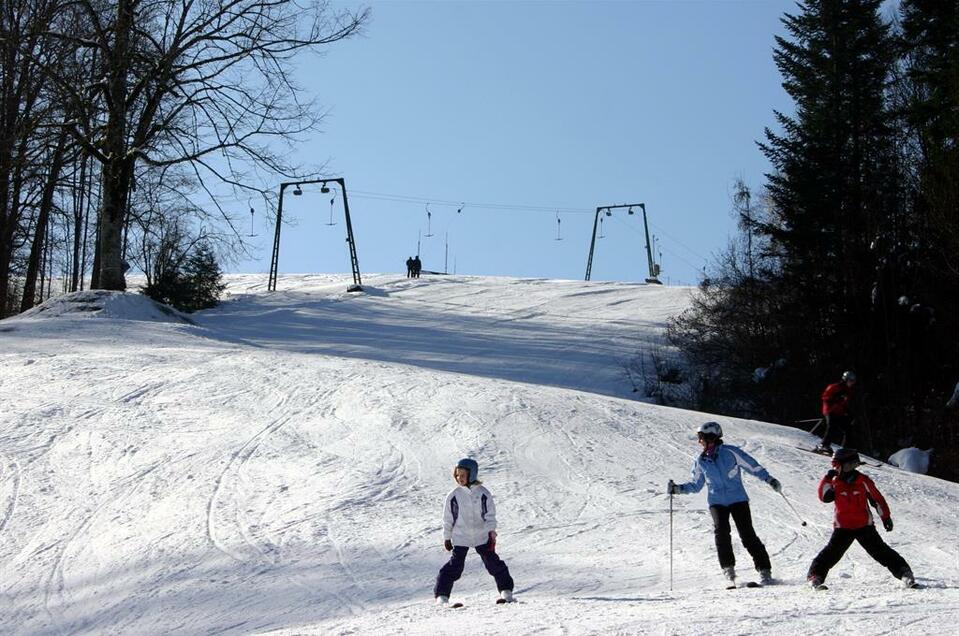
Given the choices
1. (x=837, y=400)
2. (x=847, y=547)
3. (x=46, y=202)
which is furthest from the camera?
(x=46, y=202)

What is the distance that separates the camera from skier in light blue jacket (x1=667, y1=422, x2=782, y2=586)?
35.0 ft

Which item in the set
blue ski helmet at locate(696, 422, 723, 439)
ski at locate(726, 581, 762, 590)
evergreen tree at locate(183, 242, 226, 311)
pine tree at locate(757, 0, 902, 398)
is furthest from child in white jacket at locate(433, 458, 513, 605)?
evergreen tree at locate(183, 242, 226, 311)

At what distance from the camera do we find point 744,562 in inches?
468

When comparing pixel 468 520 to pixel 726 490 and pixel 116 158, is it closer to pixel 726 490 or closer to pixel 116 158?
pixel 726 490

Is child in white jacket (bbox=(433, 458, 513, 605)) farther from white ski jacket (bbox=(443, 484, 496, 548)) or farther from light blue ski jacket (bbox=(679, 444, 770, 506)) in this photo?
light blue ski jacket (bbox=(679, 444, 770, 506))

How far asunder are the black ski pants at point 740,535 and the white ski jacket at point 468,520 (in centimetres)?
241

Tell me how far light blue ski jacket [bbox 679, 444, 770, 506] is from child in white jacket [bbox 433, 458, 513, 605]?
7.34ft

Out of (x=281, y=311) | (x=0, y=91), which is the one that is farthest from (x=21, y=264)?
(x=0, y=91)

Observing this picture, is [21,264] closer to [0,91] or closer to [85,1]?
[0,91]

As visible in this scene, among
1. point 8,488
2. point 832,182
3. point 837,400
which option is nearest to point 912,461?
point 837,400

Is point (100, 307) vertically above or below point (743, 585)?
above

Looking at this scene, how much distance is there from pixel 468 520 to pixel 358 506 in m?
4.19

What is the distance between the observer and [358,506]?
13.9 meters

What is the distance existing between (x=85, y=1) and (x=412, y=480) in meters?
16.9
